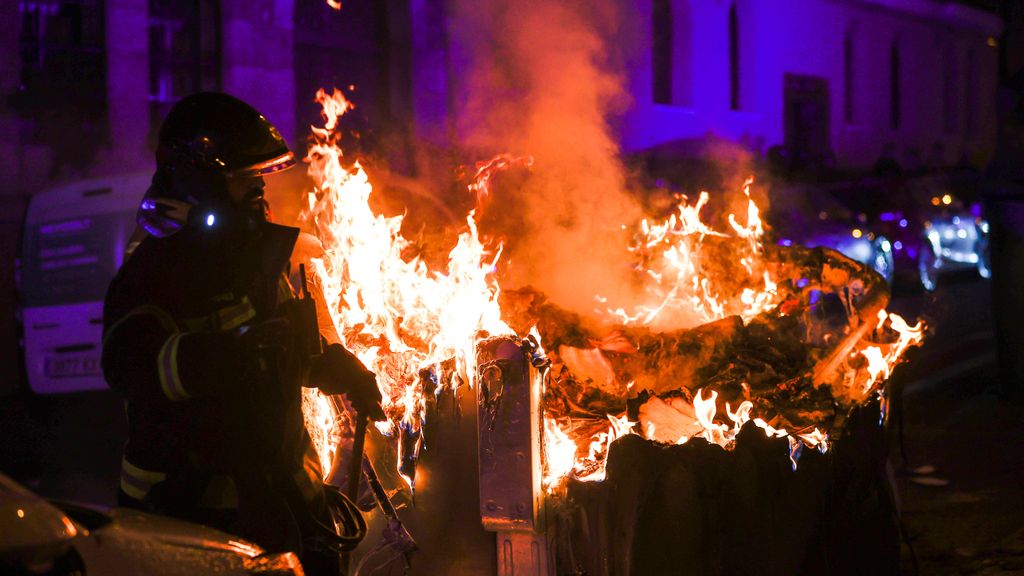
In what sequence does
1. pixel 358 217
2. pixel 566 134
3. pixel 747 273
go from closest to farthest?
pixel 358 217 < pixel 747 273 < pixel 566 134

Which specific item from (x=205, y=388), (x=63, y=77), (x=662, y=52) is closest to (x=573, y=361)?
(x=205, y=388)

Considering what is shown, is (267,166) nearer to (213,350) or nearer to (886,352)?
(213,350)

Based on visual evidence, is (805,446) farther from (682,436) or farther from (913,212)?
(913,212)

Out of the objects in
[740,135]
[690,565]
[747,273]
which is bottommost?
[690,565]

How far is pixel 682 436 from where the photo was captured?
12.5 ft

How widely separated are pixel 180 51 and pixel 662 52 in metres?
9.85

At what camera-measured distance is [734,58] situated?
861 inches

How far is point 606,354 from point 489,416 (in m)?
1.15

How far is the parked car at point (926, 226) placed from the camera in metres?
16.8

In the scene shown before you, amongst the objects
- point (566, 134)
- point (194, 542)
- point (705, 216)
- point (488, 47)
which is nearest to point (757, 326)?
point (194, 542)

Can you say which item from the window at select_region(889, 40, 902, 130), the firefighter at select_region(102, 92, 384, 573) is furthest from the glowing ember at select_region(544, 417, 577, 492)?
the window at select_region(889, 40, 902, 130)

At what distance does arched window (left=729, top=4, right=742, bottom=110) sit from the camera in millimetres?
21812

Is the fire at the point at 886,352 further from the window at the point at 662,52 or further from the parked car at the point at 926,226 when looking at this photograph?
the window at the point at 662,52

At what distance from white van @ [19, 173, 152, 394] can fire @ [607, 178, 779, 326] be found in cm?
366
